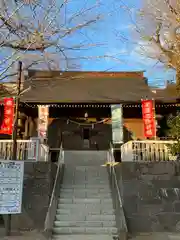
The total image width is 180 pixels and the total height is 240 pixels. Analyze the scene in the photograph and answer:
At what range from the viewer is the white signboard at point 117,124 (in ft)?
54.0

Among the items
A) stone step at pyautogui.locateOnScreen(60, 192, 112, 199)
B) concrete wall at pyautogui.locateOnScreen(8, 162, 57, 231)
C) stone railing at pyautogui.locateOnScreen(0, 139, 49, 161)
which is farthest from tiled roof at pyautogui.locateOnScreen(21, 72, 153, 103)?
stone step at pyautogui.locateOnScreen(60, 192, 112, 199)

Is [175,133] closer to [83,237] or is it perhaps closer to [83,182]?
[83,182]

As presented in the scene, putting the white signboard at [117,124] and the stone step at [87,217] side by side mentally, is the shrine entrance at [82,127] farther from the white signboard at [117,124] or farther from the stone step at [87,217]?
the stone step at [87,217]

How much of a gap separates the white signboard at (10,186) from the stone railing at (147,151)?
4.76 m

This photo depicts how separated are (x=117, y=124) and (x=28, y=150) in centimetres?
590

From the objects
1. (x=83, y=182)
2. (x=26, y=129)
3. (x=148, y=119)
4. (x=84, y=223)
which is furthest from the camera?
(x=26, y=129)

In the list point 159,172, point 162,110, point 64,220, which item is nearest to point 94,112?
point 162,110

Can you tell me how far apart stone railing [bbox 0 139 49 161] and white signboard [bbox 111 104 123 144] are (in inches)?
196

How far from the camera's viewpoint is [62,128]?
18984mm

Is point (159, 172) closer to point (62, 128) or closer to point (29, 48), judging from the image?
point (29, 48)

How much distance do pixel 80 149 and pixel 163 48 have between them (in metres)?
7.39

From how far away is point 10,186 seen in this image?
8648 mm

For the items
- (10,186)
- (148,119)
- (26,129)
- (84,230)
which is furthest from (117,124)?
(10,186)

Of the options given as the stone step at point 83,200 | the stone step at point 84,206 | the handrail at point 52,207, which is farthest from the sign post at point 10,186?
the stone step at point 83,200
